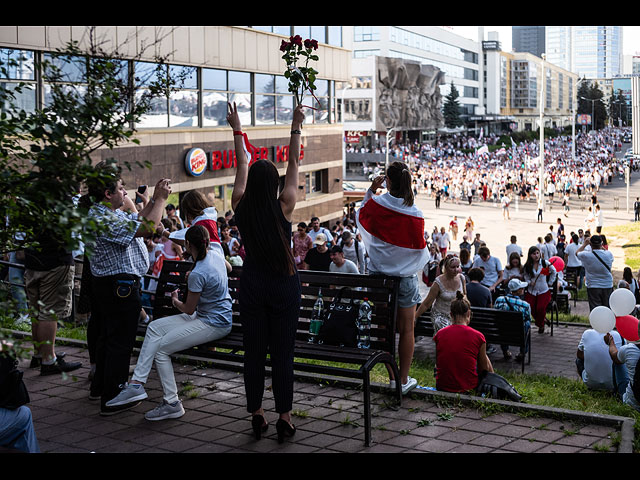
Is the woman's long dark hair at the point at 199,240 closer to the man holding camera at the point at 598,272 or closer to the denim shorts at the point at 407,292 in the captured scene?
the denim shorts at the point at 407,292

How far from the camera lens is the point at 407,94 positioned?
317 feet

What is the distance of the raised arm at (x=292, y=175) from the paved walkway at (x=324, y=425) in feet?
4.81

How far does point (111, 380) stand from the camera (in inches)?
214

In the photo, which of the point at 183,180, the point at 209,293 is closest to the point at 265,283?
the point at 209,293

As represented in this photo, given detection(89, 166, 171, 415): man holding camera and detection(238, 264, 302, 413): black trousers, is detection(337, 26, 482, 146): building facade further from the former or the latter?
detection(238, 264, 302, 413): black trousers

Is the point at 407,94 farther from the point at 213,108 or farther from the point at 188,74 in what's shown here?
the point at 188,74

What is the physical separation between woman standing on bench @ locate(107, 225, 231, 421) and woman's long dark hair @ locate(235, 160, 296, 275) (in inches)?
33.1

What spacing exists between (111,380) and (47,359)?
1256mm

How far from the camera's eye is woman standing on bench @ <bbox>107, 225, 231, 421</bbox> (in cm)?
531

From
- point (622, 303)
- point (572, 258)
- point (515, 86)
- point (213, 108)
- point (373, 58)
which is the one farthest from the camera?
point (515, 86)

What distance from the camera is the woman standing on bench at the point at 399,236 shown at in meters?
5.61

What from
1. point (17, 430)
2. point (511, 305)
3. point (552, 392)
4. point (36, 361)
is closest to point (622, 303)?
point (552, 392)

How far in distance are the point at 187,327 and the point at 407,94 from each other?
93.8 metres
